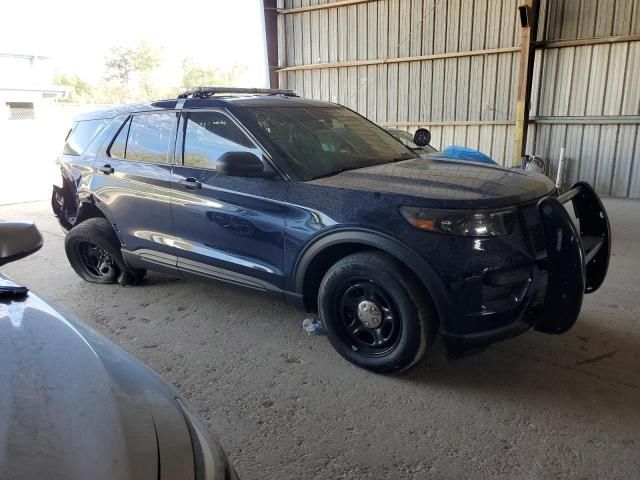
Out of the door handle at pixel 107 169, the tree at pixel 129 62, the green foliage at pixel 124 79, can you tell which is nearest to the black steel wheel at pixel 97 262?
the door handle at pixel 107 169

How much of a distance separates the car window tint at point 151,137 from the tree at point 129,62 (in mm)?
45152

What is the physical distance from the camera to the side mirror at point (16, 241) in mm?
1893

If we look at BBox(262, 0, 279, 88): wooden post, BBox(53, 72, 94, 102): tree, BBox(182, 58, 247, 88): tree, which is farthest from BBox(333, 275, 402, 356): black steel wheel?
BBox(53, 72, 94, 102): tree

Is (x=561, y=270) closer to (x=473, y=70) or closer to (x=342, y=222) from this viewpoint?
(x=342, y=222)

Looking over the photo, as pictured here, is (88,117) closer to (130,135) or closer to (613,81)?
(130,135)

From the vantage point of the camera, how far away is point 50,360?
141 centimetres

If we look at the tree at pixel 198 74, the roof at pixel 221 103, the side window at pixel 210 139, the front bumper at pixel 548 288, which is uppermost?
the tree at pixel 198 74

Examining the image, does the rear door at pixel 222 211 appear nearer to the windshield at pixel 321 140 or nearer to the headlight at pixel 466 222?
the windshield at pixel 321 140

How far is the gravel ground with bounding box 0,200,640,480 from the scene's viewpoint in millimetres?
2363

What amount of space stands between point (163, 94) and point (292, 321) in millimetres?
43244

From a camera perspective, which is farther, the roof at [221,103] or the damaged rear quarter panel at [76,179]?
the damaged rear quarter panel at [76,179]

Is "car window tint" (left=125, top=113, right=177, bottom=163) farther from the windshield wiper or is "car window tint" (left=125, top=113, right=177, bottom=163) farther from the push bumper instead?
the push bumper

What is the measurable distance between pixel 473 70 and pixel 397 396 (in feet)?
32.6

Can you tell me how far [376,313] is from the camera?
299cm
